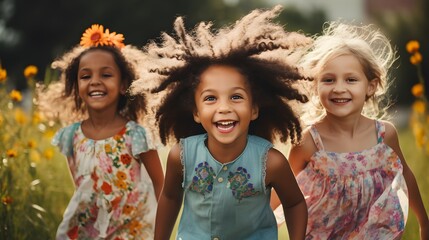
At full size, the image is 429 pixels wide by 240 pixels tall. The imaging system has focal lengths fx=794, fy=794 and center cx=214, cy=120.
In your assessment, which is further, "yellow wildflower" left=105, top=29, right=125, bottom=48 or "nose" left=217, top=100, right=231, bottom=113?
"yellow wildflower" left=105, top=29, right=125, bottom=48

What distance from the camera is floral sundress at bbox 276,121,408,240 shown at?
4.32m

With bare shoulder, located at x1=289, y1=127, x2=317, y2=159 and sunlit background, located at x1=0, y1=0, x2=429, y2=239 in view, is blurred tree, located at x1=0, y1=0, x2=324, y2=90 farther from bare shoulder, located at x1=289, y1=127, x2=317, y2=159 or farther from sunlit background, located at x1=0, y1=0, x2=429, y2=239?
bare shoulder, located at x1=289, y1=127, x2=317, y2=159

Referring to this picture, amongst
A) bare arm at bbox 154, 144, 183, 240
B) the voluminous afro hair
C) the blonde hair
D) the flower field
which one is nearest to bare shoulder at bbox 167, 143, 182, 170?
bare arm at bbox 154, 144, 183, 240

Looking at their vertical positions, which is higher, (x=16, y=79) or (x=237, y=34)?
(x=16, y=79)

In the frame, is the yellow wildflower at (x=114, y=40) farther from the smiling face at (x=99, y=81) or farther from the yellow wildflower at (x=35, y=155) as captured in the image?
the yellow wildflower at (x=35, y=155)

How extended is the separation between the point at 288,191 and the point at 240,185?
0.81 feet

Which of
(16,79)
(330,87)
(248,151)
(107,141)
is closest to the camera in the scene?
(248,151)

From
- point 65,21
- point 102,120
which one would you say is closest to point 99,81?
point 102,120

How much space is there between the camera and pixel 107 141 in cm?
467

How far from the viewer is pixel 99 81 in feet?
15.3

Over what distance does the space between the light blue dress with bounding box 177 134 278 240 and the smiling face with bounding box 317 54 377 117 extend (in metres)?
0.60

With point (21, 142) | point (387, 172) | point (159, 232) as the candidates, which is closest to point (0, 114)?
point (21, 142)

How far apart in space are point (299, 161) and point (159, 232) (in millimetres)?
896

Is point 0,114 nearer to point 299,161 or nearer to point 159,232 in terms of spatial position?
point 159,232
